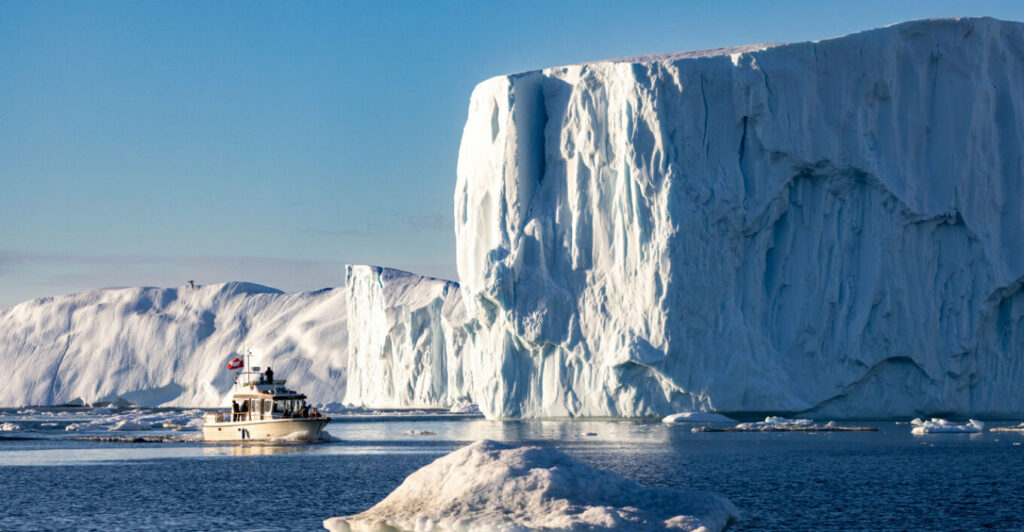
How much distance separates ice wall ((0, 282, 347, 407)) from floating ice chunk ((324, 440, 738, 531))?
6908 centimetres

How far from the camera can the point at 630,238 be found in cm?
3997

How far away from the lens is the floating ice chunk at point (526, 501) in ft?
41.9

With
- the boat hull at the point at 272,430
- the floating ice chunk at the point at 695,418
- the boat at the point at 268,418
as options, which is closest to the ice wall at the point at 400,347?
the boat at the point at 268,418

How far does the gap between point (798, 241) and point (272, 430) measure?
55.3 ft

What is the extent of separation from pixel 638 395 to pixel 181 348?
190 ft

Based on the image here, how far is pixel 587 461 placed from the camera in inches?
965

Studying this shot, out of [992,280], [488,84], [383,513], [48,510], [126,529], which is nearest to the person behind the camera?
[383,513]

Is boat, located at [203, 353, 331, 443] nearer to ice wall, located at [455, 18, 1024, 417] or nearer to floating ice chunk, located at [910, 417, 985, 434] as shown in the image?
ice wall, located at [455, 18, 1024, 417]

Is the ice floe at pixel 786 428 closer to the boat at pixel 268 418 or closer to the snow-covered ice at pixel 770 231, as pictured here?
the snow-covered ice at pixel 770 231

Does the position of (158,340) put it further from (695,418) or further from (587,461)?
(587,461)

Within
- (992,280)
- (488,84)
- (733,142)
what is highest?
(488,84)

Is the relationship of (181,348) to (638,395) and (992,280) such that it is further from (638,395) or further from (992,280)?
(992,280)

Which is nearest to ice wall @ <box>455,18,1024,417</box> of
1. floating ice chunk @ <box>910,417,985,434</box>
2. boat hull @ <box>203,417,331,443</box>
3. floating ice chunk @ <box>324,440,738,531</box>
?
floating ice chunk @ <box>910,417,985,434</box>

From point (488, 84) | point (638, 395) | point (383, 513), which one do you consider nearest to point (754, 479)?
point (383, 513)
